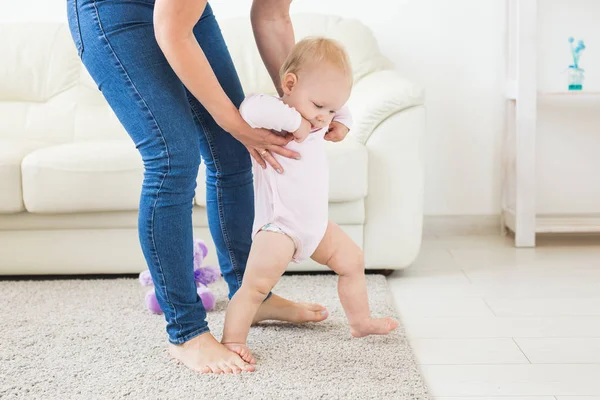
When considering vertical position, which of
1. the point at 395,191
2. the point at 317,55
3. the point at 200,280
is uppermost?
the point at 317,55

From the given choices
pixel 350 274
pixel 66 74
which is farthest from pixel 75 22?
pixel 66 74

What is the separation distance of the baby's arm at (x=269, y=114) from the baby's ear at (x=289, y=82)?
0.03 meters

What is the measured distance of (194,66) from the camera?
1.28 m

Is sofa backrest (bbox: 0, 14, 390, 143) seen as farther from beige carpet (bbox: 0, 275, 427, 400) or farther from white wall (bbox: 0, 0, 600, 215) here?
beige carpet (bbox: 0, 275, 427, 400)

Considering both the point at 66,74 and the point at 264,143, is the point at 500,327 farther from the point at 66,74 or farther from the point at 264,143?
the point at 66,74

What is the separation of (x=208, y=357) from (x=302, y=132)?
48cm

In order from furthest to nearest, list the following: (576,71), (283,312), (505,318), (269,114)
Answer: (576,71), (505,318), (283,312), (269,114)

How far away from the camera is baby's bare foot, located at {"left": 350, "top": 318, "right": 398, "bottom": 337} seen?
1619 millimetres

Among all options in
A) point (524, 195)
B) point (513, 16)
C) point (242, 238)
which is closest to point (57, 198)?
point (242, 238)

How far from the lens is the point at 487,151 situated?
2969mm

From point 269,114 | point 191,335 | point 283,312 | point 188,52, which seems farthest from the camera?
point 283,312

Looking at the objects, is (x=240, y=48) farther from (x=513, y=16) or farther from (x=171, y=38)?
(x=171, y=38)

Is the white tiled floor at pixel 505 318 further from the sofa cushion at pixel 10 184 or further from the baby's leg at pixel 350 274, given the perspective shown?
the sofa cushion at pixel 10 184

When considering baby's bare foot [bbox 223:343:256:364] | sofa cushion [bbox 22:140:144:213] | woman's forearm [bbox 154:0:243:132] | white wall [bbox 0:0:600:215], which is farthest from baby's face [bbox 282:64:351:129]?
white wall [bbox 0:0:600:215]
